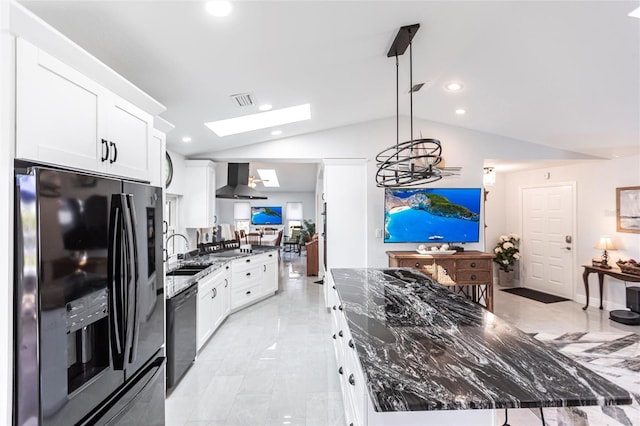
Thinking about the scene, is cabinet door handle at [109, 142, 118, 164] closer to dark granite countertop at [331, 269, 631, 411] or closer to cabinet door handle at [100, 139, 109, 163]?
cabinet door handle at [100, 139, 109, 163]

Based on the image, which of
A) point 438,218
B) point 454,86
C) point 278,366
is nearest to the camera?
point 278,366

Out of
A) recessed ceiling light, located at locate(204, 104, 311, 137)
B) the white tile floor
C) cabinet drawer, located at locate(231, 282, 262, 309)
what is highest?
recessed ceiling light, located at locate(204, 104, 311, 137)

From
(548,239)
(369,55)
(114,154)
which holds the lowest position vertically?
(548,239)

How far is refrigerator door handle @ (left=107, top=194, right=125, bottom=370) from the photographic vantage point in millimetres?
1370

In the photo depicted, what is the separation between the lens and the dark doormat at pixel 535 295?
5.10m

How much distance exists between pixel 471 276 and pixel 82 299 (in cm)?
419

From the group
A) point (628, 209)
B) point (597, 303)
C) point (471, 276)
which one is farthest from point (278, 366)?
point (628, 209)

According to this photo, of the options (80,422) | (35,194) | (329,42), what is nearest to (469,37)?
(329,42)

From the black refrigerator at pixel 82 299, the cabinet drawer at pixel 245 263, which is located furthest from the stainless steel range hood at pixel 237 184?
the black refrigerator at pixel 82 299

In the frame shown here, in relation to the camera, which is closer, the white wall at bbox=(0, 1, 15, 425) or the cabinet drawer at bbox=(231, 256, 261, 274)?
the white wall at bbox=(0, 1, 15, 425)

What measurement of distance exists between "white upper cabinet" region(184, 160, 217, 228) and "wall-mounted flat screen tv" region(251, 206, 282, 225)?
700 cm

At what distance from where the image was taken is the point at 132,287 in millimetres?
1487

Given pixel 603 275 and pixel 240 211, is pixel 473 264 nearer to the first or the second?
pixel 603 275

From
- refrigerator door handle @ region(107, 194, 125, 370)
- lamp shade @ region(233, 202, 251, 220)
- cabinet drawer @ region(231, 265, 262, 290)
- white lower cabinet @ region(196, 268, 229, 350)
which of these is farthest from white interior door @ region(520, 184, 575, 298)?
lamp shade @ region(233, 202, 251, 220)
